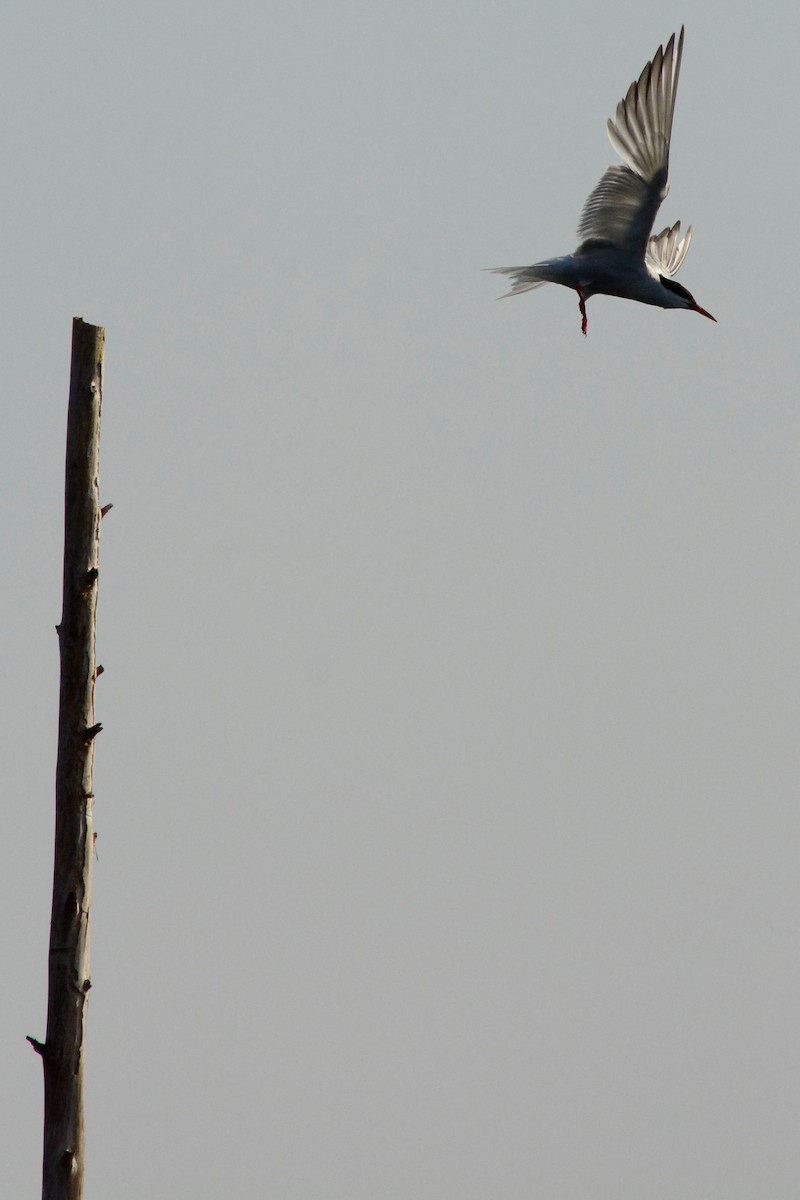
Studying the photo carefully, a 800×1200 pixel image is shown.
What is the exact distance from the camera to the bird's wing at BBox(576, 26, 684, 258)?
1850 centimetres

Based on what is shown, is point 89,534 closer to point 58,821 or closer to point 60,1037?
point 58,821

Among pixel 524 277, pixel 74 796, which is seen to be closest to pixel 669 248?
pixel 524 277

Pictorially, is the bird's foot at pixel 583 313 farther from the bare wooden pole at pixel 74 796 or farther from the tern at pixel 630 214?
the bare wooden pole at pixel 74 796

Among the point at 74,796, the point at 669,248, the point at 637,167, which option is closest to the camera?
the point at 74,796

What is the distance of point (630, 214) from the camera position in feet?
63.8

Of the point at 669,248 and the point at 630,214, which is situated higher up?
the point at 669,248

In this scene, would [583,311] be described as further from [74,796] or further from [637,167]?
[74,796]

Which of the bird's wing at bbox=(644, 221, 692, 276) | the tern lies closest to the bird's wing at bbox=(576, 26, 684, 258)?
the tern

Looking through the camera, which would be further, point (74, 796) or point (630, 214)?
point (630, 214)

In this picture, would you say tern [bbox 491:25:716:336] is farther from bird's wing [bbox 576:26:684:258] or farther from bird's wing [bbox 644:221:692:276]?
bird's wing [bbox 644:221:692:276]

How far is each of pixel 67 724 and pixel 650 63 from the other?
10.1 metres

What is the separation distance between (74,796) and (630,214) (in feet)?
33.9

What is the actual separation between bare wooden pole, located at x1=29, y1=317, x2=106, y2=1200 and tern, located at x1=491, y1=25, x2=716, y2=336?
8.19 meters

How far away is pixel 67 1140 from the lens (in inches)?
450
